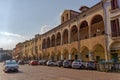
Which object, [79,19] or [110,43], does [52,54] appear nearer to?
[79,19]

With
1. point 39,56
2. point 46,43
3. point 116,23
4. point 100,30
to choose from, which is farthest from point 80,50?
point 39,56

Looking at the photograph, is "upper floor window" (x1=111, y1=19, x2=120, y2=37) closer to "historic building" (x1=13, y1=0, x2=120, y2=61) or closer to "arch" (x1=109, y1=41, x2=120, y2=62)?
"historic building" (x1=13, y1=0, x2=120, y2=61)

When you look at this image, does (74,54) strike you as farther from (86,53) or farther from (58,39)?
(58,39)

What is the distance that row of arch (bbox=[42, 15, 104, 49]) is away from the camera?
125ft

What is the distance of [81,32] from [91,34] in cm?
613

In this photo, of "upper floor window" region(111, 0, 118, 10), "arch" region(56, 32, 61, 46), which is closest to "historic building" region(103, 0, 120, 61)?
"upper floor window" region(111, 0, 118, 10)

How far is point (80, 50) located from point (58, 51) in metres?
13.6

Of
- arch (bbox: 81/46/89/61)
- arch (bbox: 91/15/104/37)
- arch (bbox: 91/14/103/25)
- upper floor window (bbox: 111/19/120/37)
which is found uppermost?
arch (bbox: 91/14/103/25)

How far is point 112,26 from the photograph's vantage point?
102 feet

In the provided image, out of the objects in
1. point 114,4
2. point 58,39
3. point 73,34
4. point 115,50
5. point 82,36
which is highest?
point 114,4

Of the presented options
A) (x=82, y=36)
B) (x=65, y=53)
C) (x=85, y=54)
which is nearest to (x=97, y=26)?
(x=82, y=36)

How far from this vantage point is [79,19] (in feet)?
135

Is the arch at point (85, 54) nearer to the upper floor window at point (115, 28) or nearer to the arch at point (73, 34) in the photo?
the arch at point (73, 34)

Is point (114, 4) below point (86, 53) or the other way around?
the other way around
